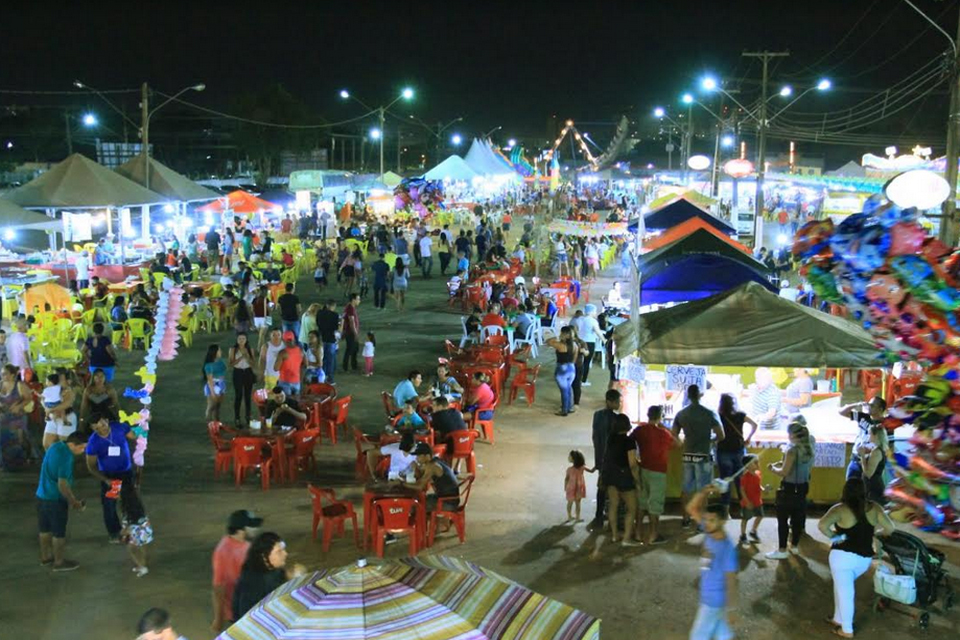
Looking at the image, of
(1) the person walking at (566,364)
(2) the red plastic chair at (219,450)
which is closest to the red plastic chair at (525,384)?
(1) the person walking at (566,364)

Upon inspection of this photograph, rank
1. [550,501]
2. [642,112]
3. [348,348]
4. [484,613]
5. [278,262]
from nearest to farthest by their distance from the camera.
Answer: [484,613] → [550,501] → [348,348] → [278,262] → [642,112]

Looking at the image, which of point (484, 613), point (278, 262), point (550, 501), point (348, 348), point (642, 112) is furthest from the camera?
point (642, 112)

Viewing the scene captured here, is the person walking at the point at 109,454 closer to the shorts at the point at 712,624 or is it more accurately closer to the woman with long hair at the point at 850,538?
the shorts at the point at 712,624

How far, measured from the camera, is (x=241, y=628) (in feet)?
15.4

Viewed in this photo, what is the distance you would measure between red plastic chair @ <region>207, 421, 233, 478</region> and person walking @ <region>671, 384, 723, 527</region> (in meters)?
4.87

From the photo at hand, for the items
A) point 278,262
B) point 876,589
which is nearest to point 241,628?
point 876,589

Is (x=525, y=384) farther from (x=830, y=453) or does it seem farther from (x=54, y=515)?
(x=54, y=515)

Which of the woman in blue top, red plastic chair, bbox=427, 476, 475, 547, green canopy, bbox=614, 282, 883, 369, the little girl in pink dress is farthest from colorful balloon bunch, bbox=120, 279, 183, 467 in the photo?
green canopy, bbox=614, 282, 883, 369

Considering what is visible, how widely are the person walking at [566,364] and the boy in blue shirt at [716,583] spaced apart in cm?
701

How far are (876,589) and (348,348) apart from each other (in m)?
10.5

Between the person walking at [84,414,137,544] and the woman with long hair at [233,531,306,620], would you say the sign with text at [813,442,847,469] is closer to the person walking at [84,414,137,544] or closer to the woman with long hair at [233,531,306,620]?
the woman with long hair at [233,531,306,620]

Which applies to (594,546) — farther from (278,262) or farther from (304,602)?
(278,262)

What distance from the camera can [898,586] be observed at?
7.25 metres

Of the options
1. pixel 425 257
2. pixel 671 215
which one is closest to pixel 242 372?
pixel 671 215
